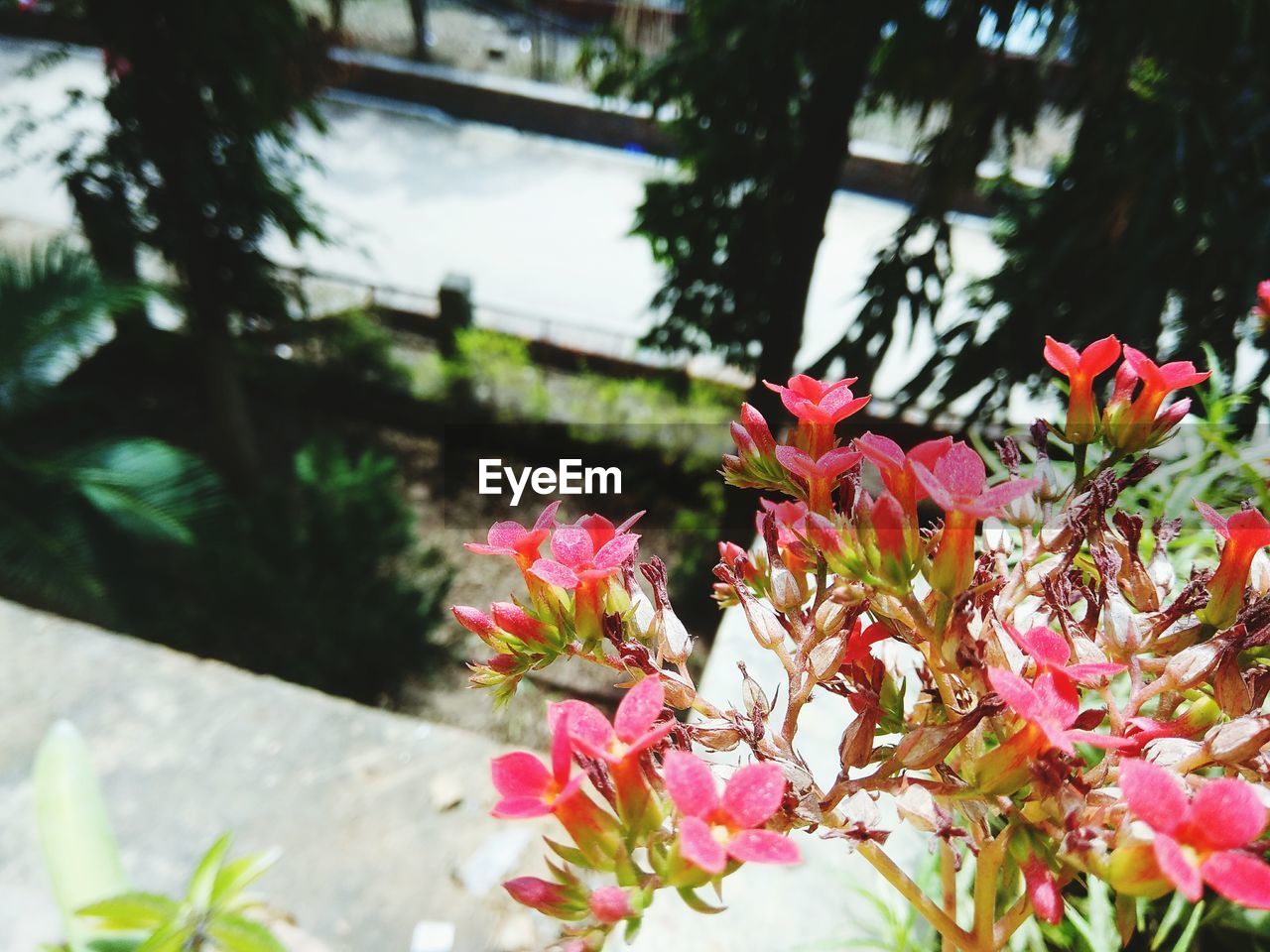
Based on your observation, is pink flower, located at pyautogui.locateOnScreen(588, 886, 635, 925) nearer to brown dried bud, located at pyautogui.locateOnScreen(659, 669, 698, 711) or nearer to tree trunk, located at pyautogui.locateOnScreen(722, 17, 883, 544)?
brown dried bud, located at pyautogui.locateOnScreen(659, 669, 698, 711)

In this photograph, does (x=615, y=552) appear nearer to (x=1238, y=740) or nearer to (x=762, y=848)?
(x=762, y=848)

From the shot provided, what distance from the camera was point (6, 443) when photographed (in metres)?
2.77

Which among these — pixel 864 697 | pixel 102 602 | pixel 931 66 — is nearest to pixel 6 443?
pixel 102 602

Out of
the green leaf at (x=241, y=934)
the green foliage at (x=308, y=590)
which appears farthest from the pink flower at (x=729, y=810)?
the green foliage at (x=308, y=590)

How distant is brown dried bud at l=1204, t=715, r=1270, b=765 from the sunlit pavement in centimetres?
406

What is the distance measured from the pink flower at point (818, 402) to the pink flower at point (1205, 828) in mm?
241

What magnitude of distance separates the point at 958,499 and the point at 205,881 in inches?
34.4

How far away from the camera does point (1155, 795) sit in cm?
37

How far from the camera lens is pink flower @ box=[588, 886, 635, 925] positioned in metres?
0.41

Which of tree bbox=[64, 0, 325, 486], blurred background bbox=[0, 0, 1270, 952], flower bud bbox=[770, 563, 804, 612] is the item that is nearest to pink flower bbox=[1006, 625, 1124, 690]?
flower bud bbox=[770, 563, 804, 612]

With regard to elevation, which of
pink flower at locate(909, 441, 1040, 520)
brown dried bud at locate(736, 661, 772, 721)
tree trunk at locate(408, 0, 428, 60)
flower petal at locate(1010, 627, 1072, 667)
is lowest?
tree trunk at locate(408, 0, 428, 60)

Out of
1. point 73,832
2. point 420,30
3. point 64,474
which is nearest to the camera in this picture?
point 73,832

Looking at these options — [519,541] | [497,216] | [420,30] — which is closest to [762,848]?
[519,541]

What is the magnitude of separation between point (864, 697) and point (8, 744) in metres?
1.41
